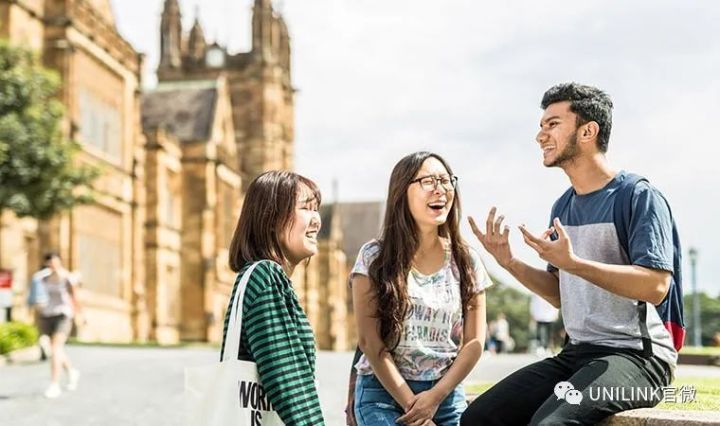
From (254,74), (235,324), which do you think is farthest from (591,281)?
(254,74)

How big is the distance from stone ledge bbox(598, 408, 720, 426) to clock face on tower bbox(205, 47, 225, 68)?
6861 cm

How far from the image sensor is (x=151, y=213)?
48.2m

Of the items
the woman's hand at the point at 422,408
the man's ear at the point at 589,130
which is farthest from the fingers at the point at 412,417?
the man's ear at the point at 589,130

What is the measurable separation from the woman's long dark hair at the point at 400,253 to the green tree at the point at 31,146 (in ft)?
73.4

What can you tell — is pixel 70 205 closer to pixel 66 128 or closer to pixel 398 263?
pixel 66 128

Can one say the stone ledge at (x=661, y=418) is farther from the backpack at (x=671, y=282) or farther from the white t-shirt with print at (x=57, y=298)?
the white t-shirt with print at (x=57, y=298)

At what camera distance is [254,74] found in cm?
6919

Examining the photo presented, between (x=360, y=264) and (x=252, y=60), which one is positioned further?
(x=252, y=60)

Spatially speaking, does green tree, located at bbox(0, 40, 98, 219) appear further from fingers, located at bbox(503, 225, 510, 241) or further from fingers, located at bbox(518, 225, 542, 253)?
fingers, located at bbox(518, 225, 542, 253)

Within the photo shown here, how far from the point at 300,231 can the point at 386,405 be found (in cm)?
112

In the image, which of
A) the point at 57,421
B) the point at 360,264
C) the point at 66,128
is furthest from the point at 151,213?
the point at 360,264

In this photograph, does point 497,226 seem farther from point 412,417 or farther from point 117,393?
point 117,393

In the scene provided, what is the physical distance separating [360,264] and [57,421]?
23.9 feet

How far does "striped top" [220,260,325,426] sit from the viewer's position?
13.9ft
